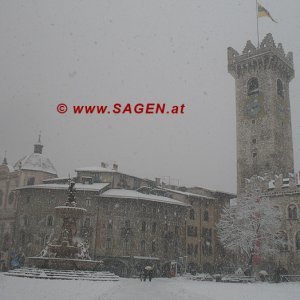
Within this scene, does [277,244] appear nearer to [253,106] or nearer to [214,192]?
[214,192]

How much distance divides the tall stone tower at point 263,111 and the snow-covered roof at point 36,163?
93.4 feet

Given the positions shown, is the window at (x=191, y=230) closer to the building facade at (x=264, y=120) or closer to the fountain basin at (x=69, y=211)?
the building facade at (x=264, y=120)

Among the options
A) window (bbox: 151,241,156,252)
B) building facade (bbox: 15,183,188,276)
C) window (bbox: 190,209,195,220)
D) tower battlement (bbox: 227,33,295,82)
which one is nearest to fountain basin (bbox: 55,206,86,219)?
building facade (bbox: 15,183,188,276)

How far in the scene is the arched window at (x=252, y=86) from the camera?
6369 centimetres

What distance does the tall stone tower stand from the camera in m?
59.5

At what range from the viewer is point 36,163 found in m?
64.9

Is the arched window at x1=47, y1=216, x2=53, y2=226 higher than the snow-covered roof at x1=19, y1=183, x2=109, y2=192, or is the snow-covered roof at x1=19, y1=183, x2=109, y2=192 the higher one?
the snow-covered roof at x1=19, y1=183, x2=109, y2=192

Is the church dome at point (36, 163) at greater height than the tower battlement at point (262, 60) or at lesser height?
lesser

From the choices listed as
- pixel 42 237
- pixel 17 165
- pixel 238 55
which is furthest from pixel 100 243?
pixel 238 55

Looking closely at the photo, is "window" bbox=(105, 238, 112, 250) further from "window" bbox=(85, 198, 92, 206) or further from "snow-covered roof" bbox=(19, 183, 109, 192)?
"snow-covered roof" bbox=(19, 183, 109, 192)

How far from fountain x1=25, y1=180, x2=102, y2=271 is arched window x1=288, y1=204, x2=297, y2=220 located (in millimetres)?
32938

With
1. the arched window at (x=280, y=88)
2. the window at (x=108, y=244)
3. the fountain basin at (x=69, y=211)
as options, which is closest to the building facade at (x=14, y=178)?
the window at (x=108, y=244)

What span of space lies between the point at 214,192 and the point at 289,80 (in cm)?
2103

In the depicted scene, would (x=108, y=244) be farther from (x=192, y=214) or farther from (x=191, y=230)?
(x=192, y=214)
